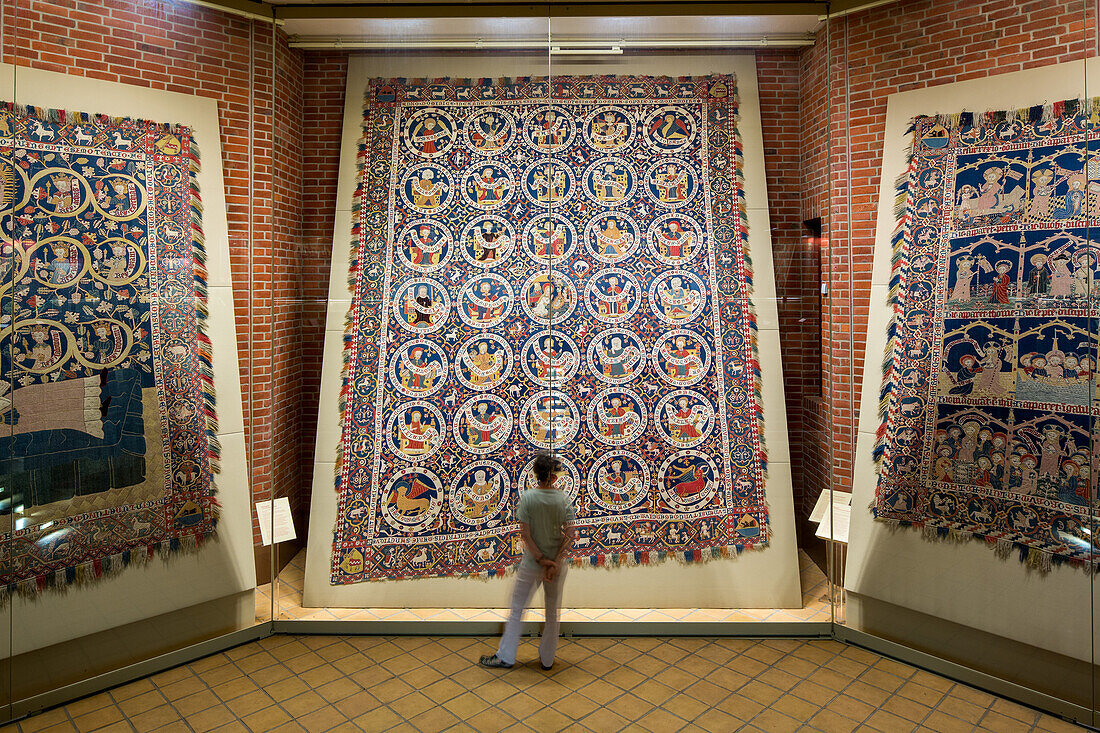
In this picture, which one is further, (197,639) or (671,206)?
(671,206)

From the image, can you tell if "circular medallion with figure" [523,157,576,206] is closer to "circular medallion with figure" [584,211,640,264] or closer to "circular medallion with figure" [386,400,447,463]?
"circular medallion with figure" [584,211,640,264]

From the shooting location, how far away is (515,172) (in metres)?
3.78

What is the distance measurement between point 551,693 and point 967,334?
282 cm

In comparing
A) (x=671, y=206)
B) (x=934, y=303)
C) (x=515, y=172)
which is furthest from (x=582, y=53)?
(x=934, y=303)

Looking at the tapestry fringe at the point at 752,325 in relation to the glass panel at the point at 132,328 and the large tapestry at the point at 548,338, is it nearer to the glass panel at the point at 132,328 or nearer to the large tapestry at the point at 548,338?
the large tapestry at the point at 548,338

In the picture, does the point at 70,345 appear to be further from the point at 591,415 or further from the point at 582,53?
the point at 582,53

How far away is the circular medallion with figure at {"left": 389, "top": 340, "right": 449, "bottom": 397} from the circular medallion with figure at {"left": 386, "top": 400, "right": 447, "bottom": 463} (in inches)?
3.6

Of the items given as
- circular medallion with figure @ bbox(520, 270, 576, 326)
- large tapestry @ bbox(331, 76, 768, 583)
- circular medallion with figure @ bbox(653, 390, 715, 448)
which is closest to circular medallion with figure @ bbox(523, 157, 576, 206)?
large tapestry @ bbox(331, 76, 768, 583)

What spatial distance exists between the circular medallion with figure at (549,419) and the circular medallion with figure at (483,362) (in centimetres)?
25

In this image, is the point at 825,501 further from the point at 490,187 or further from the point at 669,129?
the point at 490,187

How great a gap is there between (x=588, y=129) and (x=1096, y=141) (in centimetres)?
253

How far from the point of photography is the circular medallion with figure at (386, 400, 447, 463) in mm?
3762

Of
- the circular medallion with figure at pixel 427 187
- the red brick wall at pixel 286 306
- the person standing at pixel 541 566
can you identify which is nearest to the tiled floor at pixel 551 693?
the person standing at pixel 541 566

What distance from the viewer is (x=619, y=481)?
3781mm
